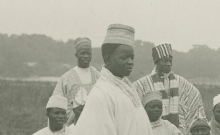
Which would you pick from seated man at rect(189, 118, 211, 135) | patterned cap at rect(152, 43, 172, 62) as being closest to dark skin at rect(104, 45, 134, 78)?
patterned cap at rect(152, 43, 172, 62)

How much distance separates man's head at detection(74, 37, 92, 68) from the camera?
6.96 m

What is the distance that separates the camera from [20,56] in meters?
27.4

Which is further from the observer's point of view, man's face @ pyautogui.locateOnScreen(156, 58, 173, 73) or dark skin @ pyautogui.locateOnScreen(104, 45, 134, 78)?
man's face @ pyautogui.locateOnScreen(156, 58, 173, 73)

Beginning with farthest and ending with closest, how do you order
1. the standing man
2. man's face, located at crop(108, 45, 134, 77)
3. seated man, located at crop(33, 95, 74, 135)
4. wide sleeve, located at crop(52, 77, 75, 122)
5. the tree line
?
1. the tree line
2. wide sleeve, located at crop(52, 77, 75, 122)
3. seated man, located at crop(33, 95, 74, 135)
4. the standing man
5. man's face, located at crop(108, 45, 134, 77)

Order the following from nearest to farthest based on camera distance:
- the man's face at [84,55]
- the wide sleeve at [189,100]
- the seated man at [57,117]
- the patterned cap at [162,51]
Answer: the patterned cap at [162,51], the seated man at [57,117], the wide sleeve at [189,100], the man's face at [84,55]

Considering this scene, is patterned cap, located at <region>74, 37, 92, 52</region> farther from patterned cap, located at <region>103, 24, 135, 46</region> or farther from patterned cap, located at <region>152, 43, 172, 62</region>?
patterned cap, located at <region>103, 24, 135, 46</region>

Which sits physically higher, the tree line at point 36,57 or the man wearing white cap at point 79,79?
the tree line at point 36,57

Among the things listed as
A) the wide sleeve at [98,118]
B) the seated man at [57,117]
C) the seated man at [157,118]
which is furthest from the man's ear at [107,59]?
the seated man at [57,117]

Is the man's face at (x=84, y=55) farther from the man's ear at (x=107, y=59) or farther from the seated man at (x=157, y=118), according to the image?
the man's ear at (x=107, y=59)

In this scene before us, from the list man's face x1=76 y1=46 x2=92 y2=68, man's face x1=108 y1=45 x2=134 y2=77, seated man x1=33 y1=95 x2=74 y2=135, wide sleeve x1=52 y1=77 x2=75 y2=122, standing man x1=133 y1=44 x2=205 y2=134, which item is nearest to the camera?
man's face x1=108 y1=45 x2=134 y2=77

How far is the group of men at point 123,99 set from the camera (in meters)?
3.32

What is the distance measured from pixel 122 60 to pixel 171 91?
2.94 meters

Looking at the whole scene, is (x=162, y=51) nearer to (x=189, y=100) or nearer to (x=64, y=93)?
(x=189, y=100)

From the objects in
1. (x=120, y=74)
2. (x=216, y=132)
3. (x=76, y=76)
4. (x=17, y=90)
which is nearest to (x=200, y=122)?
(x=216, y=132)
